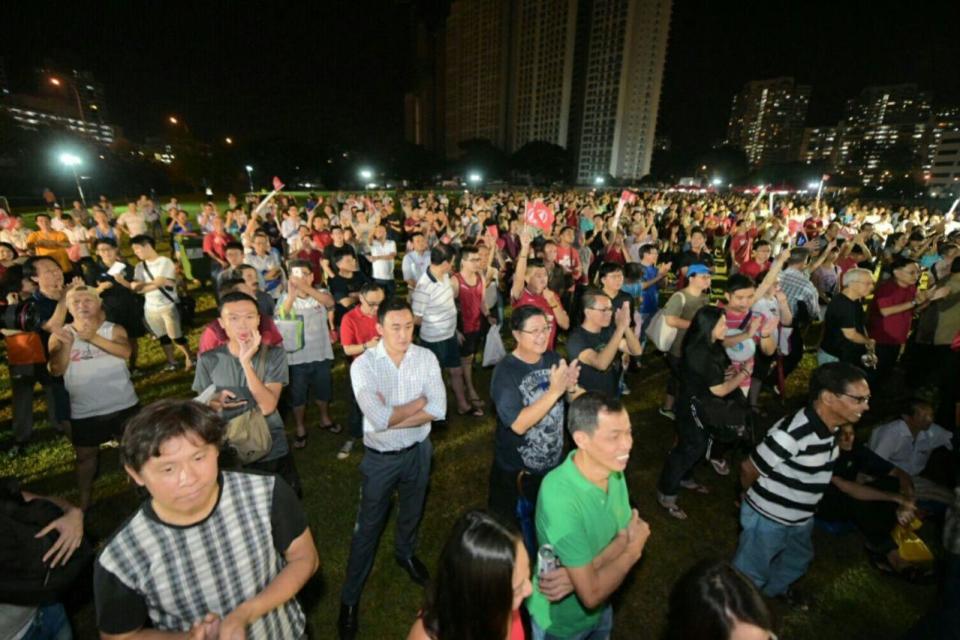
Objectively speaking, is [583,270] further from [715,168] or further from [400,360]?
[715,168]

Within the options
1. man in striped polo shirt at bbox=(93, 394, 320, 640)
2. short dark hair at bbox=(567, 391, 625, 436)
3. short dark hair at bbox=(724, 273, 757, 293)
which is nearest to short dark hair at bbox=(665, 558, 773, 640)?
Result: short dark hair at bbox=(567, 391, 625, 436)

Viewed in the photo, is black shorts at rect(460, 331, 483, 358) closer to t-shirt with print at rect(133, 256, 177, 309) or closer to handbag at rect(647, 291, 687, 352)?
handbag at rect(647, 291, 687, 352)

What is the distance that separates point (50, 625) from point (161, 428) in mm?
1518

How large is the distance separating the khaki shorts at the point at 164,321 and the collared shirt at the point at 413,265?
3493mm

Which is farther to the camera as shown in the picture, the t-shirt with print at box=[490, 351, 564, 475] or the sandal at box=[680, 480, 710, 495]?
the sandal at box=[680, 480, 710, 495]

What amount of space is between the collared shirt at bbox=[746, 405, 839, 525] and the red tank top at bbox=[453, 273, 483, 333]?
371 cm

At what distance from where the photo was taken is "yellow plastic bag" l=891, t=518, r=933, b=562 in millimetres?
3730

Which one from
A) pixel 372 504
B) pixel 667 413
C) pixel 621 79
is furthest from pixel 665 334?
pixel 621 79

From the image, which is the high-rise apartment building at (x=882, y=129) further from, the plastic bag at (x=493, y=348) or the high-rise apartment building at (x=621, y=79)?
the plastic bag at (x=493, y=348)

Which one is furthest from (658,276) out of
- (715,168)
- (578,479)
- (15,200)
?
(715,168)

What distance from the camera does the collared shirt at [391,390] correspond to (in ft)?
10.6

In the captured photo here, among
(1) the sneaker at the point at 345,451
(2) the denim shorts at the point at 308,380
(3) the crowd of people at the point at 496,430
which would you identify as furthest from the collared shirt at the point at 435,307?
(1) the sneaker at the point at 345,451

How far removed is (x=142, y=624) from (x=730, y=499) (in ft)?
16.2

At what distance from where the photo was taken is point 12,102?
7481cm
